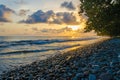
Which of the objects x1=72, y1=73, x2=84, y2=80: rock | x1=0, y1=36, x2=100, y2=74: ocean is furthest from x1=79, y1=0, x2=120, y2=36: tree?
x1=72, y1=73, x2=84, y2=80: rock

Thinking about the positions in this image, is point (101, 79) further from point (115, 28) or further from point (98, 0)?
point (115, 28)

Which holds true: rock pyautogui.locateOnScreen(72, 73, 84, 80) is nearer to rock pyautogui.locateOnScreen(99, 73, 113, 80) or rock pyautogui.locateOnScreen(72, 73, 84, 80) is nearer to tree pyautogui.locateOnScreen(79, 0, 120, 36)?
rock pyautogui.locateOnScreen(99, 73, 113, 80)

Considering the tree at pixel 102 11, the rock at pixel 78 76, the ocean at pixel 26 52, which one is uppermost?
the tree at pixel 102 11

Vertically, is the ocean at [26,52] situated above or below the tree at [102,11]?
below

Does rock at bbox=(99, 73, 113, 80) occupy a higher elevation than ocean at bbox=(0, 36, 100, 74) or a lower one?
higher

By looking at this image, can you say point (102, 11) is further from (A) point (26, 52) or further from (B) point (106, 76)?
(B) point (106, 76)

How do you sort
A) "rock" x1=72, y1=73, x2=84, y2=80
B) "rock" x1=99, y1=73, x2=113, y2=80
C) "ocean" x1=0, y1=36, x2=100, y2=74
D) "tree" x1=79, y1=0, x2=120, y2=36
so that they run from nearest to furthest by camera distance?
"rock" x1=99, y1=73, x2=113, y2=80 < "rock" x1=72, y1=73, x2=84, y2=80 < "ocean" x1=0, y1=36, x2=100, y2=74 < "tree" x1=79, y1=0, x2=120, y2=36

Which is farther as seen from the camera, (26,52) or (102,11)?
(26,52)

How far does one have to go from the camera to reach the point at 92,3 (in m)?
34.1

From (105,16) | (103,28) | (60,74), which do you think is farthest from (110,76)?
(103,28)

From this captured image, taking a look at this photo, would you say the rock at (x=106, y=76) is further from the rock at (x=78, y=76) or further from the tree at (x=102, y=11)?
the tree at (x=102, y=11)

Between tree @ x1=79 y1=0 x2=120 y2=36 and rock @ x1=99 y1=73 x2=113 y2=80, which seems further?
tree @ x1=79 y1=0 x2=120 y2=36

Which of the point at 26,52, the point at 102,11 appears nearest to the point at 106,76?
the point at 102,11

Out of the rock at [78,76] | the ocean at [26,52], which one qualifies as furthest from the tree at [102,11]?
the rock at [78,76]
